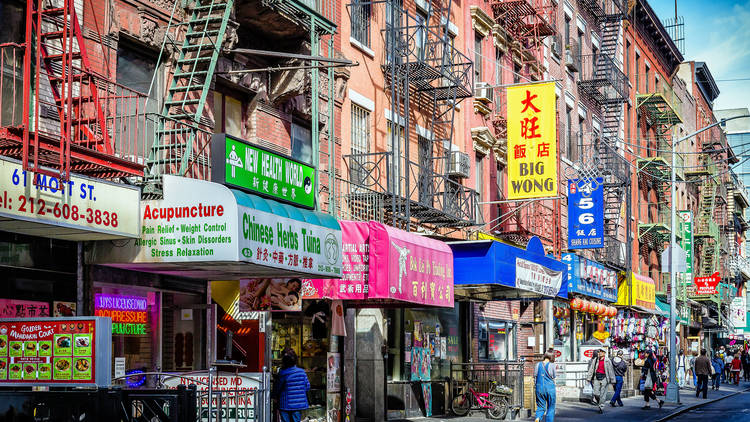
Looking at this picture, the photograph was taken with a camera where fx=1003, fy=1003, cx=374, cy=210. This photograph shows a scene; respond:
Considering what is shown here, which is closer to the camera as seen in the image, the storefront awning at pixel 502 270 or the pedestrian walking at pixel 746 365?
the storefront awning at pixel 502 270

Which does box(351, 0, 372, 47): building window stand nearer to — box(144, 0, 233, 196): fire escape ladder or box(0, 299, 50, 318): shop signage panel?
box(144, 0, 233, 196): fire escape ladder

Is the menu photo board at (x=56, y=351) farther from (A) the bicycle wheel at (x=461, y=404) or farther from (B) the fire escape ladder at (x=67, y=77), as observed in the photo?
(A) the bicycle wheel at (x=461, y=404)

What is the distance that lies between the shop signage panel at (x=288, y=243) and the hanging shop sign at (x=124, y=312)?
7.32 feet

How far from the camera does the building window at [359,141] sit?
21.4 metres

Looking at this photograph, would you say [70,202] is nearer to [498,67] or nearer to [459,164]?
[459,164]

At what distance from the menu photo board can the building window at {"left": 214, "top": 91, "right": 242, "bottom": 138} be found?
272 inches

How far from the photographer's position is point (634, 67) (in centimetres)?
4716

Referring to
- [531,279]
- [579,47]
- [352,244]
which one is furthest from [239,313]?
[579,47]

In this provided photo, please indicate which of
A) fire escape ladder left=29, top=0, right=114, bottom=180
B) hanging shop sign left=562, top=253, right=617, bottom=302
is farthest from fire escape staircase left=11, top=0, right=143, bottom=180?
hanging shop sign left=562, top=253, right=617, bottom=302

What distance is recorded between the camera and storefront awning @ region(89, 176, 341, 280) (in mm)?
13156

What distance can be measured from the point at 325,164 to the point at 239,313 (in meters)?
4.13

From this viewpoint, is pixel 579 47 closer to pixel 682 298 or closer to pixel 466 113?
pixel 466 113

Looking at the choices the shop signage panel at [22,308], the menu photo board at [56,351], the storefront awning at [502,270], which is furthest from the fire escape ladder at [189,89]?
the storefront awning at [502,270]

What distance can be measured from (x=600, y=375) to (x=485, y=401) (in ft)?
18.3
